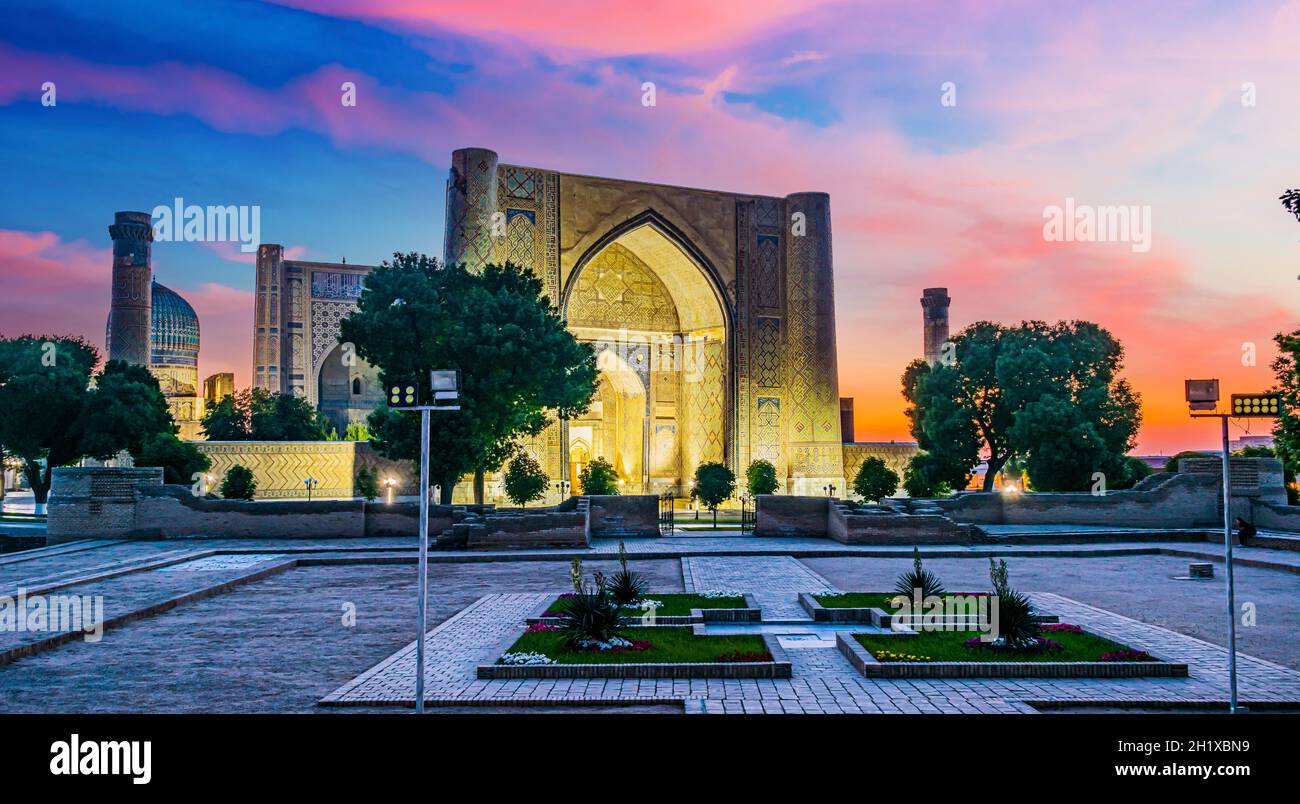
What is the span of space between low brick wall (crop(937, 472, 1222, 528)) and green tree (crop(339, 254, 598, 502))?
374 inches

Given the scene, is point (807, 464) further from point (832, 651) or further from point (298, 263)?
point (298, 263)

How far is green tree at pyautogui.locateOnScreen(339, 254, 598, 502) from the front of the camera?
21.3 m

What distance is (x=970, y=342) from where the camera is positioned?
3155 cm

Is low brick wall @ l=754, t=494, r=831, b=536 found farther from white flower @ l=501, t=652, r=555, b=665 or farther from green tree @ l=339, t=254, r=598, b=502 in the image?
white flower @ l=501, t=652, r=555, b=665

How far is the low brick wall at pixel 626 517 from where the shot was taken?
71.3 feet

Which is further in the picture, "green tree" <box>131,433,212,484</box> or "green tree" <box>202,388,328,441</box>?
"green tree" <box>202,388,328,441</box>

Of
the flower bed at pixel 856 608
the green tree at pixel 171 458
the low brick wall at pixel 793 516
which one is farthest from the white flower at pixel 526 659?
the green tree at pixel 171 458

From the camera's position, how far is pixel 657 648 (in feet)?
29.3

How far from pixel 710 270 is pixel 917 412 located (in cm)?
1554

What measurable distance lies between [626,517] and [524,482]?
Answer: 195 inches

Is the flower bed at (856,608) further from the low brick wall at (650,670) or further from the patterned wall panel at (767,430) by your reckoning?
the patterned wall panel at (767,430)

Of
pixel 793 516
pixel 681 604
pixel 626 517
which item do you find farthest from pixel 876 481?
pixel 681 604

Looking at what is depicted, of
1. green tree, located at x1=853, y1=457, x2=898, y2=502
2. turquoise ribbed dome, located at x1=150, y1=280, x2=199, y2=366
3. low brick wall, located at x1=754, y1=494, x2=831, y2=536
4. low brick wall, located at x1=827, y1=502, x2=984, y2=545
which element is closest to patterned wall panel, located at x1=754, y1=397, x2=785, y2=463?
green tree, located at x1=853, y1=457, x2=898, y2=502

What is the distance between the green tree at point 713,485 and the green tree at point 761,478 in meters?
2.59
